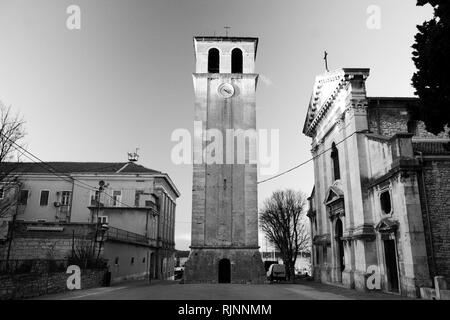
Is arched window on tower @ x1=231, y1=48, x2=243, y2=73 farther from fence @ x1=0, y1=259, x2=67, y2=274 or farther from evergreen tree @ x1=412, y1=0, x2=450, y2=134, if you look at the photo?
evergreen tree @ x1=412, y1=0, x2=450, y2=134

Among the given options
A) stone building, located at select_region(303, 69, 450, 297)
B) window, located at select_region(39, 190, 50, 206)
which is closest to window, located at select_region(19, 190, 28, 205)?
window, located at select_region(39, 190, 50, 206)

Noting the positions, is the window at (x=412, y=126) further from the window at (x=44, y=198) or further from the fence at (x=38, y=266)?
the window at (x=44, y=198)

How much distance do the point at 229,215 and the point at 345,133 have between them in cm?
1208

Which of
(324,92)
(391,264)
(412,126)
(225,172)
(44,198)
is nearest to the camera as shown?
(391,264)

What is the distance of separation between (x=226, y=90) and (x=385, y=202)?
1878cm

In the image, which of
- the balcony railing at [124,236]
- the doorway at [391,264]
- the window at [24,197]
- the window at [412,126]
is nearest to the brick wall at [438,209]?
the doorway at [391,264]

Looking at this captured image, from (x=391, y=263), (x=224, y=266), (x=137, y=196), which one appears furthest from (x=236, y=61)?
(x=391, y=263)

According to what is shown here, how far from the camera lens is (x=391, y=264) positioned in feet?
64.6

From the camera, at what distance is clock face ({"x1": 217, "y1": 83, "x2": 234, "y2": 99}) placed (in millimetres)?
34438

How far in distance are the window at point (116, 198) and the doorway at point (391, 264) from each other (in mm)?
29438

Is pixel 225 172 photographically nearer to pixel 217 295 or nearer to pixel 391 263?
pixel 217 295

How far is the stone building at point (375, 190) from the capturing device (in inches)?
698

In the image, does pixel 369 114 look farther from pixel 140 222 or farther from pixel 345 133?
pixel 140 222

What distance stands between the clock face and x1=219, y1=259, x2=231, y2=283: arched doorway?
15.0 metres
